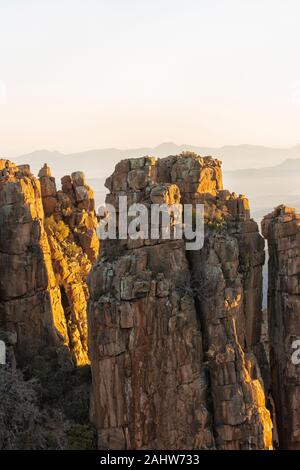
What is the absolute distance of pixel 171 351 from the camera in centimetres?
3086

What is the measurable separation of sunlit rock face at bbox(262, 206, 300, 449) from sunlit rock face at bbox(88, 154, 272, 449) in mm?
3133

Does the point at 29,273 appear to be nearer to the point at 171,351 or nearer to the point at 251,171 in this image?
the point at 171,351

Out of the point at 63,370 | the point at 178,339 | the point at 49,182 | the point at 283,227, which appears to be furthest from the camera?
the point at 49,182

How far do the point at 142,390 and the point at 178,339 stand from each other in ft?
11.4

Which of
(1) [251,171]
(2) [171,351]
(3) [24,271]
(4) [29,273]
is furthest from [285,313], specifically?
(1) [251,171]

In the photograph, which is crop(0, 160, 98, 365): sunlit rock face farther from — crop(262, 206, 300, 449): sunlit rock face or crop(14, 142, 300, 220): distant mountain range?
crop(14, 142, 300, 220): distant mountain range

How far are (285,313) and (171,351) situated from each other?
8153mm

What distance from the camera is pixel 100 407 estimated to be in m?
31.9

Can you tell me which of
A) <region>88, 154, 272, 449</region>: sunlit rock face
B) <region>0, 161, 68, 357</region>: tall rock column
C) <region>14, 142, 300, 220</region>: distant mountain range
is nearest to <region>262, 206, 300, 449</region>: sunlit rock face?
<region>88, 154, 272, 449</region>: sunlit rock face

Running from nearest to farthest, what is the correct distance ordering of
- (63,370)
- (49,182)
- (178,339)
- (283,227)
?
(178,339), (283,227), (63,370), (49,182)

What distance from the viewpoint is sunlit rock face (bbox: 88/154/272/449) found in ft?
99.6
